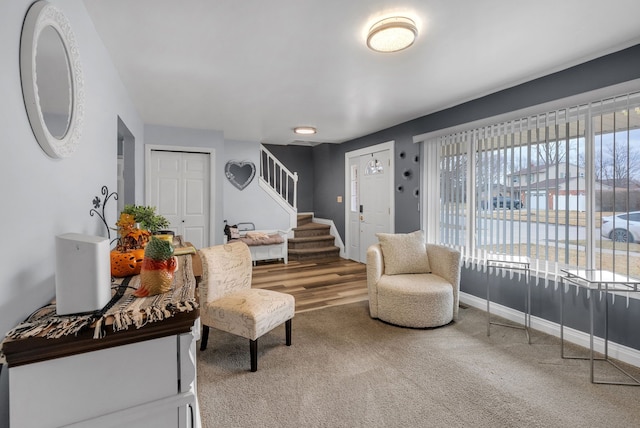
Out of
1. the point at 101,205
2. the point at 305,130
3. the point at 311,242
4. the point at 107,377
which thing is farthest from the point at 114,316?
the point at 311,242

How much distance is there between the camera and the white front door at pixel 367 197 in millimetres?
5083

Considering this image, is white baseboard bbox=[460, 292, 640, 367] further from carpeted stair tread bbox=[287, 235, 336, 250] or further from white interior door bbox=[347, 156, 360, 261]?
carpeted stair tread bbox=[287, 235, 336, 250]

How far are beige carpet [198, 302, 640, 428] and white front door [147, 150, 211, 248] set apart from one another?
2734 millimetres

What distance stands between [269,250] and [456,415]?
4365 millimetres

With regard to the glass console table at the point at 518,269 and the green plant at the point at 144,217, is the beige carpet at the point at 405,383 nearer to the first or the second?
the glass console table at the point at 518,269

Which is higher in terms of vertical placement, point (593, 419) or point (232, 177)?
point (232, 177)

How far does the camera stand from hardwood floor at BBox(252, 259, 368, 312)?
3.80 m

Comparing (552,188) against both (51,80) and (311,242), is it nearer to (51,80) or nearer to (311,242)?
(51,80)

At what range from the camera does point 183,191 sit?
5062 millimetres

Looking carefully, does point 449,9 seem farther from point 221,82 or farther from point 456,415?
point 456,415

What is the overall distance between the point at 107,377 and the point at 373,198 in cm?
492

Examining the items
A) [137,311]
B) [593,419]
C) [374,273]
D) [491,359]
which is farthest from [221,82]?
[593,419]

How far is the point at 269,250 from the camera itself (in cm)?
573

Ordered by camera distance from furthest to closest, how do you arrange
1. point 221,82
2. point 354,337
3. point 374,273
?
point 374,273, point 221,82, point 354,337
